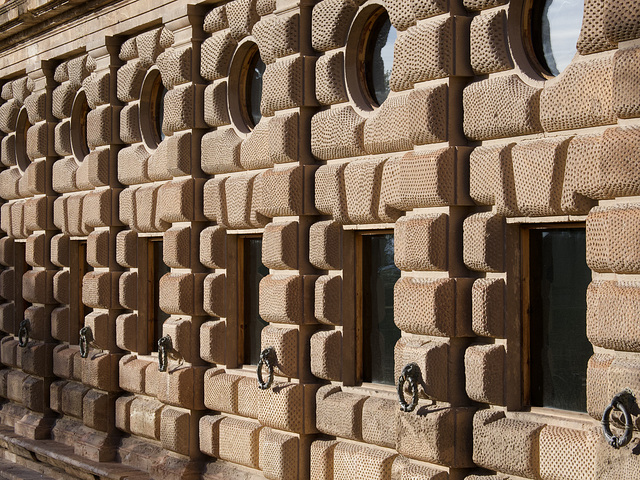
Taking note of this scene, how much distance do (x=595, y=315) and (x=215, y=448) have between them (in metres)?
4.86

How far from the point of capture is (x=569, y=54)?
691 cm

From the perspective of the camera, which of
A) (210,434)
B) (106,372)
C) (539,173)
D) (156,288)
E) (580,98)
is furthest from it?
(106,372)

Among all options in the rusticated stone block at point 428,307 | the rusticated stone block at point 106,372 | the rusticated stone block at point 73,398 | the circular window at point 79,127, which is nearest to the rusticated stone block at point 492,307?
the rusticated stone block at point 428,307

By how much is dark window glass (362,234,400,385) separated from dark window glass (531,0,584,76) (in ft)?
6.66

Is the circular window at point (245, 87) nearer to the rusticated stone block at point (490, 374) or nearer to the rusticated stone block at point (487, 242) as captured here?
the rusticated stone block at point (487, 242)

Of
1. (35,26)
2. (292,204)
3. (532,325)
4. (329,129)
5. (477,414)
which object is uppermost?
(35,26)

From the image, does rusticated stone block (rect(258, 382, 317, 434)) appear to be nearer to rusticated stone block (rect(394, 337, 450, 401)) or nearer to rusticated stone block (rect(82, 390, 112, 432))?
rusticated stone block (rect(394, 337, 450, 401))

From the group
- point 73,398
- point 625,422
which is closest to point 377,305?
point 625,422

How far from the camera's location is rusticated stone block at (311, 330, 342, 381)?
28.7 feet

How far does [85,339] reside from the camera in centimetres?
1253

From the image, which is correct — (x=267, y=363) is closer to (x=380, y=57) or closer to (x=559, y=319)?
(x=380, y=57)

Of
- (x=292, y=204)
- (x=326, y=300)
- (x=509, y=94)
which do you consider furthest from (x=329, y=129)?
(x=509, y=94)

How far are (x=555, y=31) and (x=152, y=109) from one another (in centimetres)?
587

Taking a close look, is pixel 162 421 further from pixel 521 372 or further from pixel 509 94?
pixel 509 94
